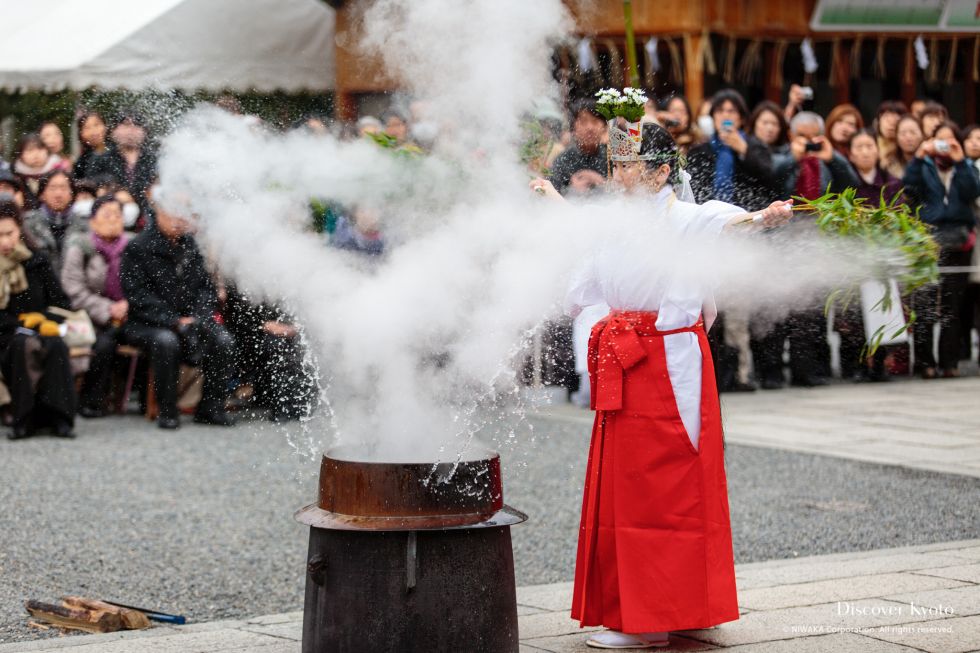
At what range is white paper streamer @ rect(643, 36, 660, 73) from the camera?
1408 cm


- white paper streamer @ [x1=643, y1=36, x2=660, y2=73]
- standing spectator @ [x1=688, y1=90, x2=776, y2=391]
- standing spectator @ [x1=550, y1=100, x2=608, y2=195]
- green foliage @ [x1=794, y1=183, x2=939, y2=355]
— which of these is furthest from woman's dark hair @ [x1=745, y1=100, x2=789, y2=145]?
green foliage @ [x1=794, y1=183, x2=939, y2=355]

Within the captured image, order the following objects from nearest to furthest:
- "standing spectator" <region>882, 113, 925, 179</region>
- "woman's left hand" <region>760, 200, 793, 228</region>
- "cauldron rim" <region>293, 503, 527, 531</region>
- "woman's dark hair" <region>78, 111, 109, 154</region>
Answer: "cauldron rim" <region>293, 503, 527, 531</region> → "woman's left hand" <region>760, 200, 793, 228</region> → "woman's dark hair" <region>78, 111, 109, 154</region> → "standing spectator" <region>882, 113, 925, 179</region>

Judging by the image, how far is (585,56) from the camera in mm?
12781

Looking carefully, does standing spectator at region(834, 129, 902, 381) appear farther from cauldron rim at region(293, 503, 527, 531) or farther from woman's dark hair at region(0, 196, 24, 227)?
cauldron rim at region(293, 503, 527, 531)

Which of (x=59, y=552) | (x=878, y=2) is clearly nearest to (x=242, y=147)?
(x=59, y=552)

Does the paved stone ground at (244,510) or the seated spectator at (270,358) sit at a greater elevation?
the seated spectator at (270,358)

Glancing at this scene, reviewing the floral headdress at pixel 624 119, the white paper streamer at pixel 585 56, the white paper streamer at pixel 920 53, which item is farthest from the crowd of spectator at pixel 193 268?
the floral headdress at pixel 624 119

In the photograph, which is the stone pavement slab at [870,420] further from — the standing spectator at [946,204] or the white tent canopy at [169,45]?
the white tent canopy at [169,45]

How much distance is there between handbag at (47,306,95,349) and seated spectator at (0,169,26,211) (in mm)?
842

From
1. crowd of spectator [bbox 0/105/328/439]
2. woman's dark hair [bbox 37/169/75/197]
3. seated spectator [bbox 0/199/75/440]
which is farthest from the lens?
woman's dark hair [bbox 37/169/75/197]

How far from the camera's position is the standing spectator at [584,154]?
6.55 meters

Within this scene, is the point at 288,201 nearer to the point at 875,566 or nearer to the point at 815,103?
the point at 875,566

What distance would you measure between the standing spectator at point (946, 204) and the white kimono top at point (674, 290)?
741 cm

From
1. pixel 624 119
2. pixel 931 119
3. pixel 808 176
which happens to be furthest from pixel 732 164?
pixel 624 119
